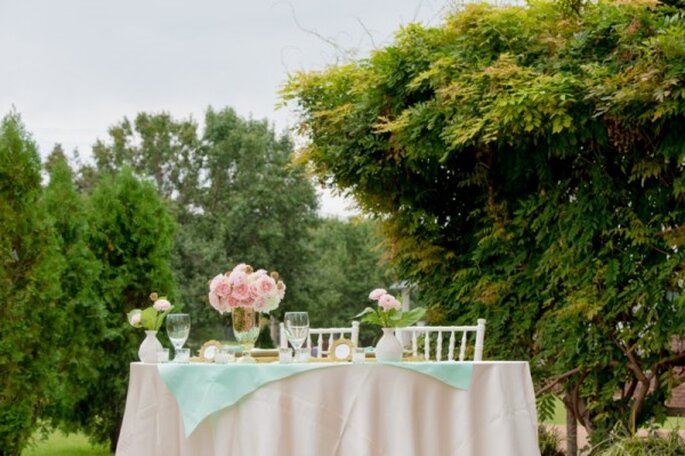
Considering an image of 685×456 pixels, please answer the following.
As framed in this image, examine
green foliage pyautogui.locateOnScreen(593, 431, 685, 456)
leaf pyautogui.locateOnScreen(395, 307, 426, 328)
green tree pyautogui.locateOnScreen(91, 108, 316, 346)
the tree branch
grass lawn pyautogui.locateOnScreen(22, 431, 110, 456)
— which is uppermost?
green tree pyautogui.locateOnScreen(91, 108, 316, 346)

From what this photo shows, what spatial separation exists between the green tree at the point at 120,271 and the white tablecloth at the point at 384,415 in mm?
4578

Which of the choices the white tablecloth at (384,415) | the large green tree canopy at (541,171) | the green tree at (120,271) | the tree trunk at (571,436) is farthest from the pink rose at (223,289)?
the green tree at (120,271)

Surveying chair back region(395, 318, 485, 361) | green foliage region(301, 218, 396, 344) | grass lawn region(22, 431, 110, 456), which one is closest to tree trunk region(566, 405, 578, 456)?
chair back region(395, 318, 485, 361)

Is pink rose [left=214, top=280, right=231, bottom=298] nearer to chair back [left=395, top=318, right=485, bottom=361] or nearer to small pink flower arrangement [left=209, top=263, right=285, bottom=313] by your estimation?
small pink flower arrangement [left=209, top=263, right=285, bottom=313]

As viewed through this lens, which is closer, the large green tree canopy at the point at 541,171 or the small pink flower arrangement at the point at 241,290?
the small pink flower arrangement at the point at 241,290

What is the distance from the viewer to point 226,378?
393cm

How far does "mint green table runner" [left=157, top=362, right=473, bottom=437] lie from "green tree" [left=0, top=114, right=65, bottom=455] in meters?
2.87

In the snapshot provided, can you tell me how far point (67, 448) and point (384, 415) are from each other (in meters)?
6.70

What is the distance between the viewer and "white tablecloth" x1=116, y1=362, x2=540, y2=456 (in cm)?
383

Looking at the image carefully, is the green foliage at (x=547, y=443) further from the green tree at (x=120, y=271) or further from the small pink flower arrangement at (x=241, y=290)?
the green tree at (x=120, y=271)

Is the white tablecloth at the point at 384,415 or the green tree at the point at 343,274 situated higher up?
the green tree at the point at 343,274

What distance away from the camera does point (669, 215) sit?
17.6 ft

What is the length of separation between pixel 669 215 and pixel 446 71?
5.25 feet

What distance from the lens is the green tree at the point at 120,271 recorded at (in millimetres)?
8219
